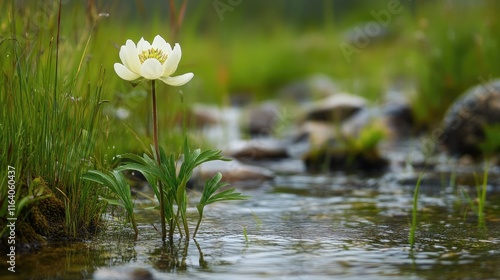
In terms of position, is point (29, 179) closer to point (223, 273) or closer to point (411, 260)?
point (223, 273)

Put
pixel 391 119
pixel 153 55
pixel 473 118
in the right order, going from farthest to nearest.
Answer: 1. pixel 391 119
2. pixel 473 118
3. pixel 153 55

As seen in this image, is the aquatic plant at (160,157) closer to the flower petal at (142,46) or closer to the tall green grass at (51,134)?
the flower petal at (142,46)

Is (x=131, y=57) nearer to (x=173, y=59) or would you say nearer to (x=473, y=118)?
(x=173, y=59)

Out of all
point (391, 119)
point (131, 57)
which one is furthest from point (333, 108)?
point (131, 57)

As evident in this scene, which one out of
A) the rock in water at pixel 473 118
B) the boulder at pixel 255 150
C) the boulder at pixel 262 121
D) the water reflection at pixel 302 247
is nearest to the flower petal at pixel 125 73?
the water reflection at pixel 302 247

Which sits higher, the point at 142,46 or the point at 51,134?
the point at 142,46

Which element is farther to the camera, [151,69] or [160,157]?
[160,157]

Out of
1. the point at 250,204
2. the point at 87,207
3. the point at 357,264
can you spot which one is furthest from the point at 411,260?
the point at 250,204
